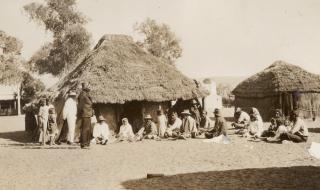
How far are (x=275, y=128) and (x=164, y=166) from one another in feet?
25.9

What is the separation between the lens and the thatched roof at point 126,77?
19.3 metres

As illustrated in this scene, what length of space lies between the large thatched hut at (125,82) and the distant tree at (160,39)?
104ft

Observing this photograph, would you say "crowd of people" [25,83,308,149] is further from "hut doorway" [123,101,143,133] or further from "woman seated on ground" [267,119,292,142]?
"hut doorway" [123,101,143,133]

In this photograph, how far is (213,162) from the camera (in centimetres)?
1145

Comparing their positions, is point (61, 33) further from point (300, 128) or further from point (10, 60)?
point (300, 128)

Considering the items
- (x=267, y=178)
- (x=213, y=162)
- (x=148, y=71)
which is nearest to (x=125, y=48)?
(x=148, y=71)

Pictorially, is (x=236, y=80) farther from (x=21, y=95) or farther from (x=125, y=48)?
(x=125, y=48)

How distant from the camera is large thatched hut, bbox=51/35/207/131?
19264 mm

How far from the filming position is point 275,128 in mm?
17594

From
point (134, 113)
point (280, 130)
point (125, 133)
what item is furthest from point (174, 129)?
point (280, 130)

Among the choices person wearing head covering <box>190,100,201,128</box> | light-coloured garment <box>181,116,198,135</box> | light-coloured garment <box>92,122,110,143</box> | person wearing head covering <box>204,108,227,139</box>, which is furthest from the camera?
person wearing head covering <box>190,100,201,128</box>

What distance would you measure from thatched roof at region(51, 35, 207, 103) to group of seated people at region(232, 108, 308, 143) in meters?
3.26

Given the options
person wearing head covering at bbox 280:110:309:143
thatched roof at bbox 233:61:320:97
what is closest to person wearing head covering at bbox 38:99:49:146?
person wearing head covering at bbox 280:110:309:143

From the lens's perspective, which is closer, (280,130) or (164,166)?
(164,166)
